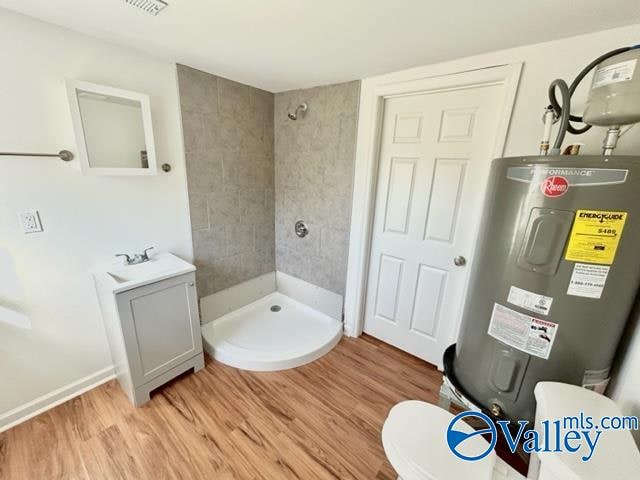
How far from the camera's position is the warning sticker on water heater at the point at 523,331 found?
962mm

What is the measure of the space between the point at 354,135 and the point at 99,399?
8.24 feet

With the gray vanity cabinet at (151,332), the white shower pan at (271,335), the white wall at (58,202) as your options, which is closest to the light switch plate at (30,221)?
the white wall at (58,202)

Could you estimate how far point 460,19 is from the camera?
3.70 feet

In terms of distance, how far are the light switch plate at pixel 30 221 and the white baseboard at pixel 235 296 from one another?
1.13 m

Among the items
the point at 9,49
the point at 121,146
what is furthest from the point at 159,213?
the point at 9,49

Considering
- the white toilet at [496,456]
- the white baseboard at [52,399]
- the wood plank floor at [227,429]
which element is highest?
the white toilet at [496,456]

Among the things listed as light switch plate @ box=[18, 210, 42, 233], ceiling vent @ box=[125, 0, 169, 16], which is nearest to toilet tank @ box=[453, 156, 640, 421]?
ceiling vent @ box=[125, 0, 169, 16]

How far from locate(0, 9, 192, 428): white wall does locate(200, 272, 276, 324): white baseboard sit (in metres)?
0.70

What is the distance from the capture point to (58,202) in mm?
1476

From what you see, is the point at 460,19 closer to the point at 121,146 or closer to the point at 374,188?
the point at 374,188

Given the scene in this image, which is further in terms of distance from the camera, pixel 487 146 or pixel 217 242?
pixel 217 242

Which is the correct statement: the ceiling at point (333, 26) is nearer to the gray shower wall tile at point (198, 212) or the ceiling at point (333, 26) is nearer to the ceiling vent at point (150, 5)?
the ceiling vent at point (150, 5)

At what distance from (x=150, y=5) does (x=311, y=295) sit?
2260 millimetres

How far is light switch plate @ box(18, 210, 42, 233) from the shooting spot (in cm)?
138
